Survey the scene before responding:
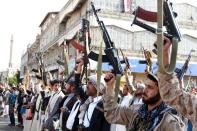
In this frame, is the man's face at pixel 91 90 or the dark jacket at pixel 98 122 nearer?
the dark jacket at pixel 98 122

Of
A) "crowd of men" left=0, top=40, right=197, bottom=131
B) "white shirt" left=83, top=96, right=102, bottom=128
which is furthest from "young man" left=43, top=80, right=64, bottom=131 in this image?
"white shirt" left=83, top=96, right=102, bottom=128

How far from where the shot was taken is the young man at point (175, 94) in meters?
2.59

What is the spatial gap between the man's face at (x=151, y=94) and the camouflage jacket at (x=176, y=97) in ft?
2.60

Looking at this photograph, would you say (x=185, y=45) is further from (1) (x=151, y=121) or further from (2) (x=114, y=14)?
(1) (x=151, y=121)

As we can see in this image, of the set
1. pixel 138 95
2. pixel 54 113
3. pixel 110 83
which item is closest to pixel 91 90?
pixel 138 95

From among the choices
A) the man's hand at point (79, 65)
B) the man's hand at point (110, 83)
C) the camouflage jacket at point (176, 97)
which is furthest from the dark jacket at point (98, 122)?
the camouflage jacket at point (176, 97)

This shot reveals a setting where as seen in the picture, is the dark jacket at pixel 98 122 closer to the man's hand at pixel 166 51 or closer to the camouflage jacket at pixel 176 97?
the camouflage jacket at pixel 176 97

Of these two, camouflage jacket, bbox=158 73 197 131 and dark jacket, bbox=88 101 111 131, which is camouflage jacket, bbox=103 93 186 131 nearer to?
camouflage jacket, bbox=158 73 197 131

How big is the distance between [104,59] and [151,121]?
3.57ft

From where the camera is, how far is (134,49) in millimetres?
32906

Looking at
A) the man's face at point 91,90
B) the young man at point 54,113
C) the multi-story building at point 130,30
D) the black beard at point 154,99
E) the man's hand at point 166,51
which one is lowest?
the young man at point 54,113

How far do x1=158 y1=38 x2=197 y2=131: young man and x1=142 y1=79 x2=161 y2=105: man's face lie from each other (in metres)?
0.79

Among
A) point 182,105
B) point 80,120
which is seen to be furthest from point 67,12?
point 182,105

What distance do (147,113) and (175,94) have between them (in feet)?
2.90
